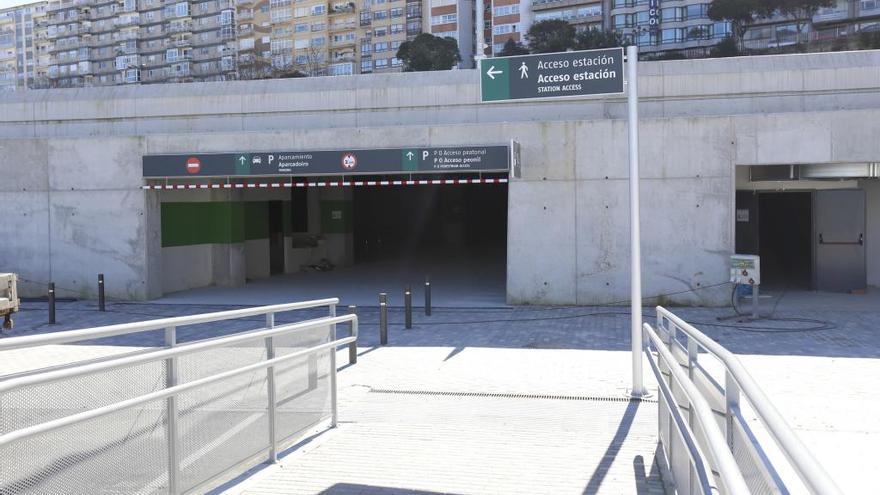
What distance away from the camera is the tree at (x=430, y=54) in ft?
253

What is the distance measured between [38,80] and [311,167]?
142 meters

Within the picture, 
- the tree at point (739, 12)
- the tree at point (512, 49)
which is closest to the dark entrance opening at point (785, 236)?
the tree at point (739, 12)

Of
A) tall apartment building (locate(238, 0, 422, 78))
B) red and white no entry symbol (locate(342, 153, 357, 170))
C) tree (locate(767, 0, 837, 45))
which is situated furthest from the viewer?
tall apartment building (locate(238, 0, 422, 78))

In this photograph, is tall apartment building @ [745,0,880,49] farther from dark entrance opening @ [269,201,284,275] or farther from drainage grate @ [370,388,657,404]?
drainage grate @ [370,388,657,404]

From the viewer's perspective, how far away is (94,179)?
19594mm

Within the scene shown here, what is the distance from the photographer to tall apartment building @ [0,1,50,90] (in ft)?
467

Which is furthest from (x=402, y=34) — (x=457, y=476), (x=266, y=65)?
(x=457, y=476)

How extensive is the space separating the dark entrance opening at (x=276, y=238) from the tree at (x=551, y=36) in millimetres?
54894

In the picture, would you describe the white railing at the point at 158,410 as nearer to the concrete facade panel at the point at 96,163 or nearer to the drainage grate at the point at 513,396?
the drainage grate at the point at 513,396

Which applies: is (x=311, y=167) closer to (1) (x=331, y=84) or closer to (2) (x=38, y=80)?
(1) (x=331, y=84)

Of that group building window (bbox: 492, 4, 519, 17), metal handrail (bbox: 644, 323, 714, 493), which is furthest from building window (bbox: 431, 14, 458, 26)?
metal handrail (bbox: 644, 323, 714, 493)

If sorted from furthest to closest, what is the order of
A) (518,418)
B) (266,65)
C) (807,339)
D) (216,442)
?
(266,65), (807,339), (518,418), (216,442)

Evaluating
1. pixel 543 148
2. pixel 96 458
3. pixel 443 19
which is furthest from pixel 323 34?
pixel 96 458

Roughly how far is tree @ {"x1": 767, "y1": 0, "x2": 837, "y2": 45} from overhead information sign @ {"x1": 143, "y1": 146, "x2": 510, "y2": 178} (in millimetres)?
69485
